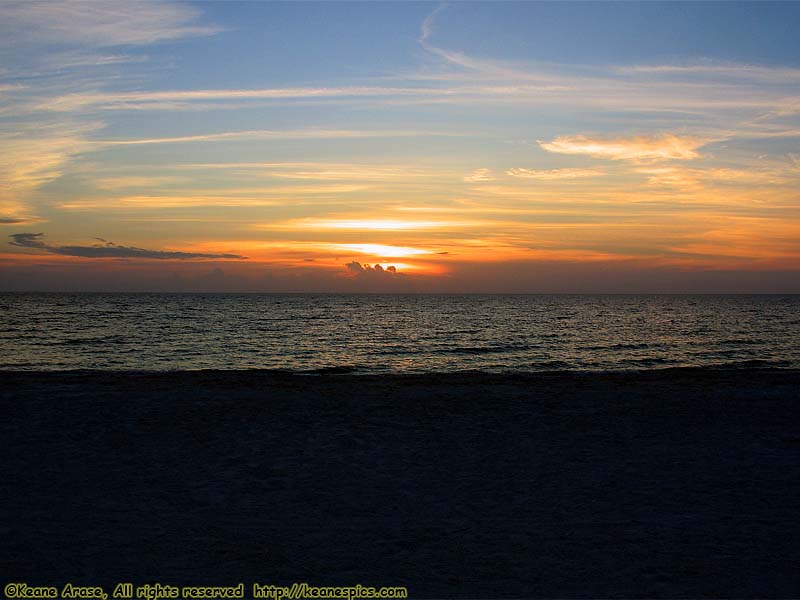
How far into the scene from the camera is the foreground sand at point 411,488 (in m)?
7.18

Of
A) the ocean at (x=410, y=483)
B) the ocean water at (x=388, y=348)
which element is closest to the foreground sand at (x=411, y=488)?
the ocean at (x=410, y=483)

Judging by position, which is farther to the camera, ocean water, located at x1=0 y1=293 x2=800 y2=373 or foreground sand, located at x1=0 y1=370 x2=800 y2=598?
ocean water, located at x1=0 y1=293 x2=800 y2=373

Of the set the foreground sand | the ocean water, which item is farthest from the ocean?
the ocean water

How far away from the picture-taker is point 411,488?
1005 cm

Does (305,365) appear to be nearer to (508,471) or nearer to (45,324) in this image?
(508,471)

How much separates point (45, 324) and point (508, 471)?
67119 mm

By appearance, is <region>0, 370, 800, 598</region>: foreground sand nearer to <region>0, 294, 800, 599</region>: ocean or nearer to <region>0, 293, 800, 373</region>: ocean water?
<region>0, 294, 800, 599</region>: ocean

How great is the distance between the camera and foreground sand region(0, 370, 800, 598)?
7180 mm

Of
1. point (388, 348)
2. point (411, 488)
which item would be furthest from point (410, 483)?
point (388, 348)

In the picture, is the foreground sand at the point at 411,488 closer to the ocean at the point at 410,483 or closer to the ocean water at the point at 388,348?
the ocean at the point at 410,483

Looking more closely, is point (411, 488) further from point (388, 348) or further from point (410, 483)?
point (388, 348)

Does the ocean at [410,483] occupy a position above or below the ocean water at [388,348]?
above

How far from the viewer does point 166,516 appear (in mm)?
8797

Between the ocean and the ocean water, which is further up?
the ocean
